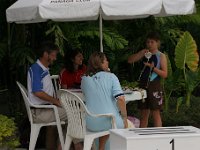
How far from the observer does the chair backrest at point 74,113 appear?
6.12m

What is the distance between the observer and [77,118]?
618 cm

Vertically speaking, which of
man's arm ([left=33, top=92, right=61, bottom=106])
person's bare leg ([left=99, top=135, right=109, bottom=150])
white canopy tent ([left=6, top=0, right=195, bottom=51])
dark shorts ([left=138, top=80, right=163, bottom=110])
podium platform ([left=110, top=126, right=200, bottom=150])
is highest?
white canopy tent ([left=6, top=0, right=195, bottom=51])

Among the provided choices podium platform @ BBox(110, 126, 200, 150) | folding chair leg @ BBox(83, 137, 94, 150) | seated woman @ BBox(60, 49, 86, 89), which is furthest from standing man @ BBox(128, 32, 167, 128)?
podium platform @ BBox(110, 126, 200, 150)

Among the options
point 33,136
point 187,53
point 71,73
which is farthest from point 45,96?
point 187,53

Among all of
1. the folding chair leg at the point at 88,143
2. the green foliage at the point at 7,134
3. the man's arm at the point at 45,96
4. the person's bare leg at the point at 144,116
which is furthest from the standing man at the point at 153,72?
the green foliage at the point at 7,134

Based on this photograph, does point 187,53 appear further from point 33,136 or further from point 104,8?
point 104,8

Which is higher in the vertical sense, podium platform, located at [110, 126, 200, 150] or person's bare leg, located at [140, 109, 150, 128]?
podium platform, located at [110, 126, 200, 150]

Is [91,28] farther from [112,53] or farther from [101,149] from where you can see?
[101,149]

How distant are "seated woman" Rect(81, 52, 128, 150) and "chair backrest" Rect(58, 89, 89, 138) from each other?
8cm

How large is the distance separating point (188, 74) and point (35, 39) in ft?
9.77

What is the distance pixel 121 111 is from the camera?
6078 mm

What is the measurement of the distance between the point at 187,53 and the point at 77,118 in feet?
15.6

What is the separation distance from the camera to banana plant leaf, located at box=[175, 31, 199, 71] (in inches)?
403

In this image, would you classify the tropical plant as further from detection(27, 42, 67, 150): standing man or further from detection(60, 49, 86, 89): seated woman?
detection(27, 42, 67, 150): standing man
